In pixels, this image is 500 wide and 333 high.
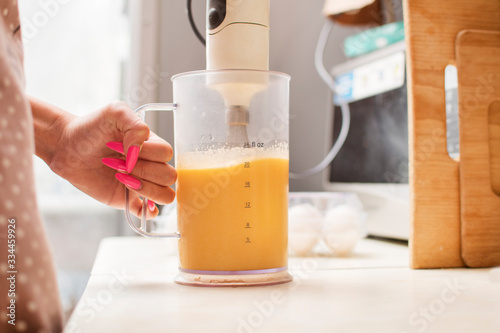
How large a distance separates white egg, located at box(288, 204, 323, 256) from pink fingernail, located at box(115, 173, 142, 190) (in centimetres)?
32

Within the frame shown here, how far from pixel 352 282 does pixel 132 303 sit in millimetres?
264

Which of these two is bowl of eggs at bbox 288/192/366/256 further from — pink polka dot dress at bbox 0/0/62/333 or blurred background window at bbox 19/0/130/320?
blurred background window at bbox 19/0/130/320

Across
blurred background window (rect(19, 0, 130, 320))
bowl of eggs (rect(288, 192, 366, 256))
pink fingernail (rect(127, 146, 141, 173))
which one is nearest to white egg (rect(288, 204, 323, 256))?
bowl of eggs (rect(288, 192, 366, 256))

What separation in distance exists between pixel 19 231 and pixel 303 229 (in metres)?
0.56

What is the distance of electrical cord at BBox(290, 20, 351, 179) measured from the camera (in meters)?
1.30

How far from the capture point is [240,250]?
0.57 meters

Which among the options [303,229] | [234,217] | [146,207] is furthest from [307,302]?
[303,229]

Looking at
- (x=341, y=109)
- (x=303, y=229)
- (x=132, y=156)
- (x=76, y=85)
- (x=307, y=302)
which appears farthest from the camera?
(x=76, y=85)

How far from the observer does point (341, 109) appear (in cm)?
134

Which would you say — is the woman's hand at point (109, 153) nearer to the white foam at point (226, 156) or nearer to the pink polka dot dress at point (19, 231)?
the white foam at point (226, 156)

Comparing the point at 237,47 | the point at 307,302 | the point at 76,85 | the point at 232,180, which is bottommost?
the point at 307,302

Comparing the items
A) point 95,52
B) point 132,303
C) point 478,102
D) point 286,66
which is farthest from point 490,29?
point 95,52

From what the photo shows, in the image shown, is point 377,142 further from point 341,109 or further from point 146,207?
point 146,207

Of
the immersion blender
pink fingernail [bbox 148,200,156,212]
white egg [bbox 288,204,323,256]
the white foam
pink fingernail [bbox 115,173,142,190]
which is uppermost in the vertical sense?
the immersion blender
